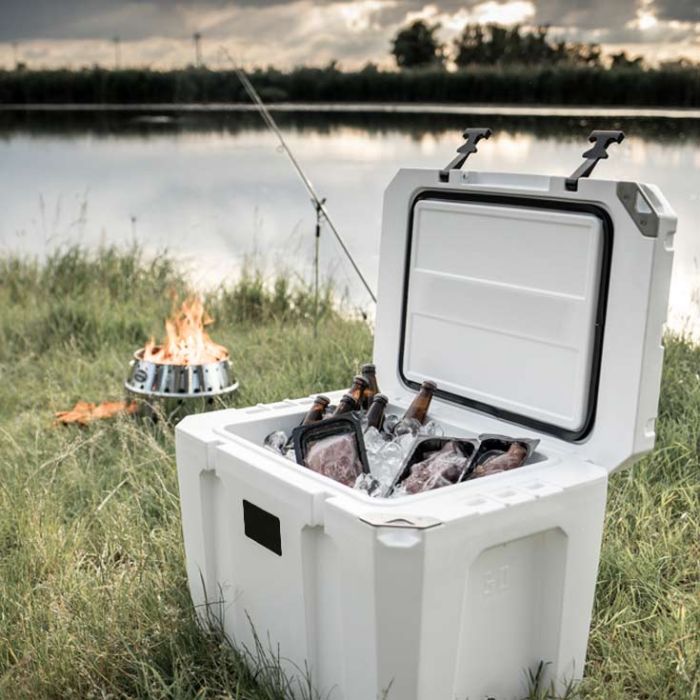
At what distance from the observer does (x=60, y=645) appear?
7.33 feet

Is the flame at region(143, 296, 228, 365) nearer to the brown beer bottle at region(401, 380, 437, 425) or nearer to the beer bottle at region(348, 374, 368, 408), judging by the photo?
the beer bottle at region(348, 374, 368, 408)

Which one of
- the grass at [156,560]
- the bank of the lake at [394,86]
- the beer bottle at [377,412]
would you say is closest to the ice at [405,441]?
the beer bottle at [377,412]

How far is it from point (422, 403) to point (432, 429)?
0.07 meters

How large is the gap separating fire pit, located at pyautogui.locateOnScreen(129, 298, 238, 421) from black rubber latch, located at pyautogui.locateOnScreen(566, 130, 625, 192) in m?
2.32

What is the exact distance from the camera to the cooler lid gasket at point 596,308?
1.97 meters

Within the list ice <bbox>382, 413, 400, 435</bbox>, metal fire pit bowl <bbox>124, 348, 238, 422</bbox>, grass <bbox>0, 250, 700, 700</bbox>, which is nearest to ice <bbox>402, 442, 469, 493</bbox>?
ice <bbox>382, 413, 400, 435</bbox>

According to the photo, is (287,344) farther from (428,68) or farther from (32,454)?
(428,68)

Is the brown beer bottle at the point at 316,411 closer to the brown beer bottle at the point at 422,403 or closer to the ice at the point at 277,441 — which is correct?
the ice at the point at 277,441

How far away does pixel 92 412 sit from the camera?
422cm

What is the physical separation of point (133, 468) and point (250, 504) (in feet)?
4.41

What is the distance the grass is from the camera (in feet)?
7.23

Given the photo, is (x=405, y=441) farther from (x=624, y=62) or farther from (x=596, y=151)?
(x=624, y=62)

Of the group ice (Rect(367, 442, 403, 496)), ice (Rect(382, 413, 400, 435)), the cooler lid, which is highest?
the cooler lid

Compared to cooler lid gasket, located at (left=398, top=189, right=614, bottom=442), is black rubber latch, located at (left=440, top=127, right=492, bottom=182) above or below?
above
